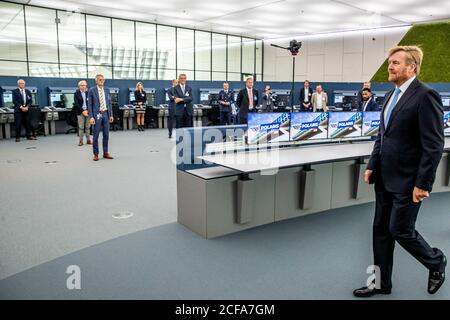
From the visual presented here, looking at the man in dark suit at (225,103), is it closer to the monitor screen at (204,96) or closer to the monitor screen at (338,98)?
the monitor screen at (204,96)

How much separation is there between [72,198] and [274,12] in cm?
1004

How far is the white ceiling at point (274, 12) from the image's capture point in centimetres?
1127

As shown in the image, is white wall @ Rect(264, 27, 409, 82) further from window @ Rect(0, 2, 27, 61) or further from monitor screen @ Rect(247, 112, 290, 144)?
monitor screen @ Rect(247, 112, 290, 144)

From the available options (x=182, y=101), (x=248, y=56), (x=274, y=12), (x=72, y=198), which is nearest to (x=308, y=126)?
(x=72, y=198)

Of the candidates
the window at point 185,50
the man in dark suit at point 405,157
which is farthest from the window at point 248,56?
the man in dark suit at point 405,157

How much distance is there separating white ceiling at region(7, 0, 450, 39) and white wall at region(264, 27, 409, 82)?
0.65m

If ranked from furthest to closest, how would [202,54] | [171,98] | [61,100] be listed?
1. [202,54]
2. [61,100]
3. [171,98]

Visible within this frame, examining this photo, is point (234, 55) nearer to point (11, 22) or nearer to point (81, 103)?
point (11, 22)

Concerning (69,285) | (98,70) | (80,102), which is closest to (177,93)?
(80,102)

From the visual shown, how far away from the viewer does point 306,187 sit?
4.03 metres

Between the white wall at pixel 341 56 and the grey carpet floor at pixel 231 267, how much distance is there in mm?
12985

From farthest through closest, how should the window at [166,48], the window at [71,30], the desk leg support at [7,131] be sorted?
1. the window at [166,48]
2. the window at [71,30]
3. the desk leg support at [7,131]

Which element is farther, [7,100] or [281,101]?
[281,101]

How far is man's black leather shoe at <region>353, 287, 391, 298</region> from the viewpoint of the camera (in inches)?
96.2
